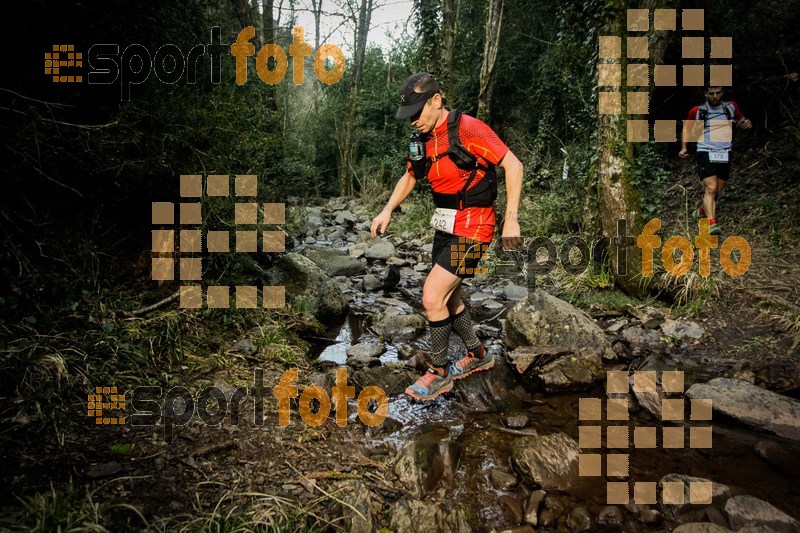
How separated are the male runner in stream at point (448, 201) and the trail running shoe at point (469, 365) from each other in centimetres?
22

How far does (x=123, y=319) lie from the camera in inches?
136

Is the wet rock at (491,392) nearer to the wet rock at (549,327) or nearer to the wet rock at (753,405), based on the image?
the wet rock at (549,327)

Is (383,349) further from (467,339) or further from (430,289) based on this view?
(430,289)

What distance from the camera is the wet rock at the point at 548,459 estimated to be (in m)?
2.66

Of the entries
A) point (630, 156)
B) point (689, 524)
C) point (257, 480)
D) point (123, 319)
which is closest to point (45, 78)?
point (123, 319)

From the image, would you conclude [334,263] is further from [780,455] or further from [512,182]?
[780,455]

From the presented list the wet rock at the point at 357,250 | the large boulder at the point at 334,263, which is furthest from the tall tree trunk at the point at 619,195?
the wet rock at the point at 357,250

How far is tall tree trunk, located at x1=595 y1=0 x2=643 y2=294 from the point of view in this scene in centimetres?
539

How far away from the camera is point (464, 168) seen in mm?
3172

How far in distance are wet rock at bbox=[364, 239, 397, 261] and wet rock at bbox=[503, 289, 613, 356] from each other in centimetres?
472

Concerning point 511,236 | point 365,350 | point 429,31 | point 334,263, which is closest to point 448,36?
point 429,31

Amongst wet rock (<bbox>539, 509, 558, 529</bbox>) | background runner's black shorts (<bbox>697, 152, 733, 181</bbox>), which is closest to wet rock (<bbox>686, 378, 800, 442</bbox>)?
wet rock (<bbox>539, 509, 558, 529</bbox>)

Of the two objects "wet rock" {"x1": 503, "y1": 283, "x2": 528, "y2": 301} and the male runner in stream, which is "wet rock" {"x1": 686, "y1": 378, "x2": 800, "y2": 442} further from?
"wet rock" {"x1": 503, "y1": 283, "x2": 528, "y2": 301}

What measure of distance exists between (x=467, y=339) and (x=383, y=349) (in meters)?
1.10
